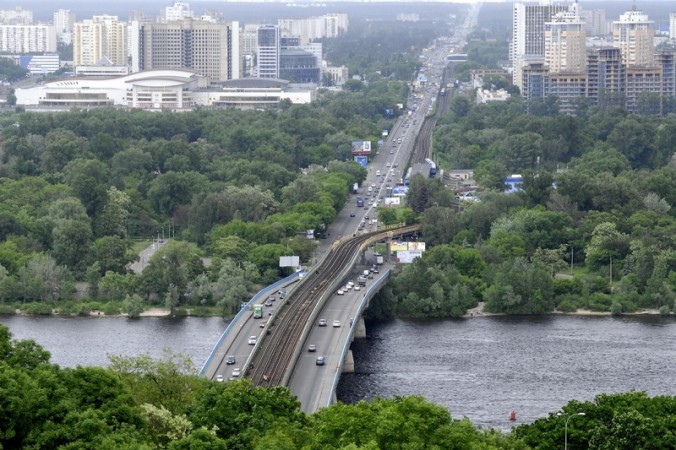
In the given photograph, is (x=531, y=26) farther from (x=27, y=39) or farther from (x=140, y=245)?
(x=140, y=245)

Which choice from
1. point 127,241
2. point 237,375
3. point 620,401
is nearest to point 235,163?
point 127,241

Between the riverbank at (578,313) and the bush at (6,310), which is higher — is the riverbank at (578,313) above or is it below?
below

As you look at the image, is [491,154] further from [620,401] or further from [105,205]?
[620,401]

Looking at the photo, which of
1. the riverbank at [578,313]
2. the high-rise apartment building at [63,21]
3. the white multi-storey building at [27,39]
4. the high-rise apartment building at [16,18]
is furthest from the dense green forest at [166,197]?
the high-rise apartment building at [16,18]

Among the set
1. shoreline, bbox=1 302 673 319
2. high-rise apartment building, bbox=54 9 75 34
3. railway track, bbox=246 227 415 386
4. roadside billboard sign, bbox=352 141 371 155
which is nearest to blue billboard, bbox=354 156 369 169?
roadside billboard sign, bbox=352 141 371 155

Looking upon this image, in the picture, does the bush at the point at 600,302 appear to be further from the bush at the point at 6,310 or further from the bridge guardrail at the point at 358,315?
the bush at the point at 6,310

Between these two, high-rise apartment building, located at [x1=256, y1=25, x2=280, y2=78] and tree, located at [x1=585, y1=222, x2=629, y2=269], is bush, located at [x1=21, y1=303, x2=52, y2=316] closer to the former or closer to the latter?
tree, located at [x1=585, y1=222, x2=629, y2=269]
